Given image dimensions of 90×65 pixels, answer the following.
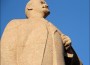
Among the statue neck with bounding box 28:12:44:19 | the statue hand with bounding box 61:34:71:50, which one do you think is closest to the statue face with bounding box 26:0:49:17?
the statue neck with bounding box 28:12:44:19

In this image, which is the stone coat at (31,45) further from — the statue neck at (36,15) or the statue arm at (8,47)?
the statue neck at (36,15)

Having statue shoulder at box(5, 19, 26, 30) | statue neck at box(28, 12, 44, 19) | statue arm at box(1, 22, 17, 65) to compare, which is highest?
statue neck at box(28, 12, 44, 19)

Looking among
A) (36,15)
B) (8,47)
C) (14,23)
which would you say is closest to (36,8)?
(36,15)

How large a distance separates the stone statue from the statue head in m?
0.21

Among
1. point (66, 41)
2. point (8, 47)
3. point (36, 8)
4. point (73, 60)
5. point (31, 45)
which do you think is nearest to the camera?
point (31, 45)

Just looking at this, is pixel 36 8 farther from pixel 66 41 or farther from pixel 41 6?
pixel 66 41

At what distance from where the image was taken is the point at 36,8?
12539 millimetres

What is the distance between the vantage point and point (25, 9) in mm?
12789

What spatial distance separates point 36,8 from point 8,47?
1934 millimetres

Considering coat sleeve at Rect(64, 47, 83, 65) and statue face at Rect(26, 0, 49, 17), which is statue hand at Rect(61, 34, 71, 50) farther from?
statue face at Rect(26, 0, 49, 17)

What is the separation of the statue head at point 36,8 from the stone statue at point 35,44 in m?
0.21

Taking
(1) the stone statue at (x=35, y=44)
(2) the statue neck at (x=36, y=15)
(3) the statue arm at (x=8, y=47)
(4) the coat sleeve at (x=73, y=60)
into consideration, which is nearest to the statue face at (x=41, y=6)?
(2) the statue neck at (x=36, y=15)

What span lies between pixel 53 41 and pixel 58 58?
564mm

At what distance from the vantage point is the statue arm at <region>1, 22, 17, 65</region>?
36.3 ft
